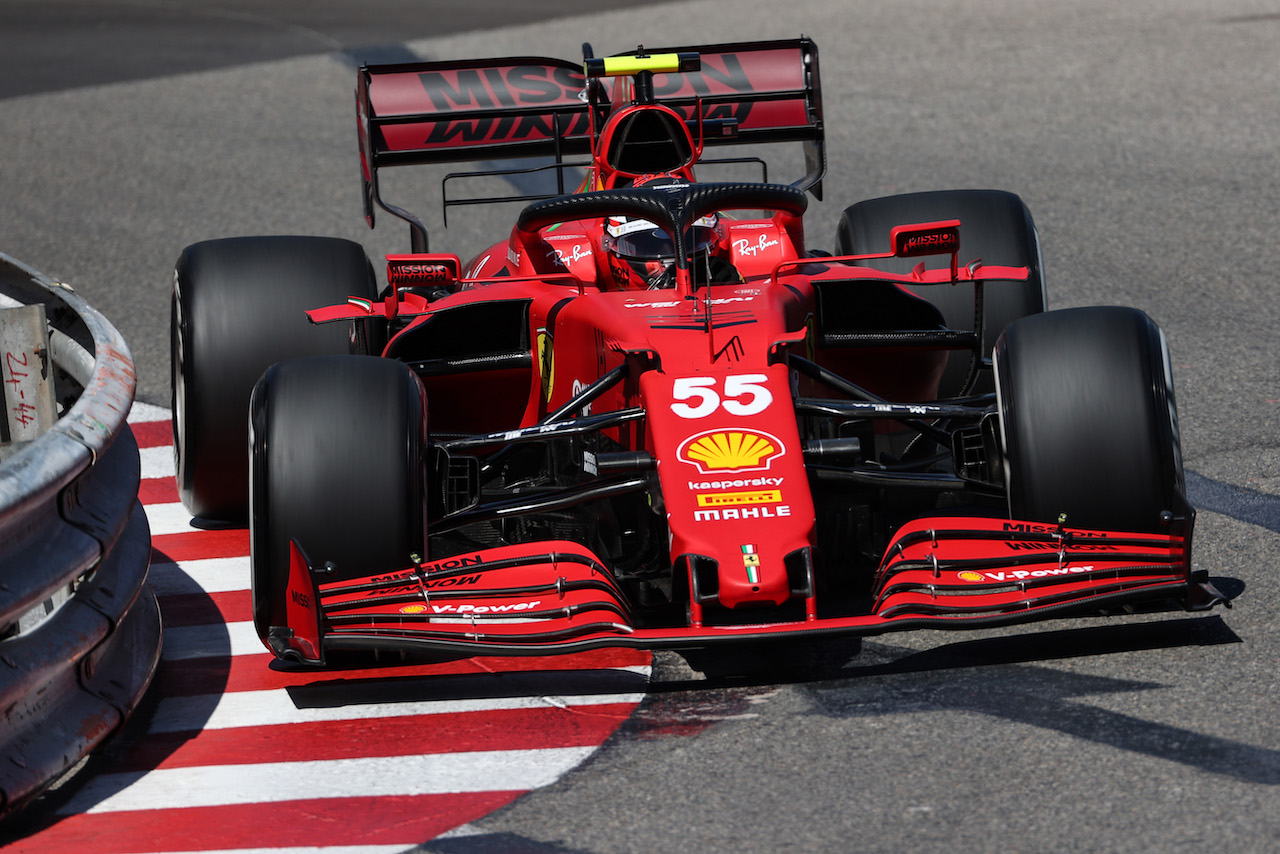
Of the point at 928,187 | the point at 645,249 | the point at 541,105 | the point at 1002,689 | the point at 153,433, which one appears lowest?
the point at 1002,689

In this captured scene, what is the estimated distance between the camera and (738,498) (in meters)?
4.71

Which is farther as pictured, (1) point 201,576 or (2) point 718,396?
(1) point 201,576

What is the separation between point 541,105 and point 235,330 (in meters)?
1.91

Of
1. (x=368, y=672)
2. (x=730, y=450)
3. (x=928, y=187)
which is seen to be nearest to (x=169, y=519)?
(x=368, y=672)

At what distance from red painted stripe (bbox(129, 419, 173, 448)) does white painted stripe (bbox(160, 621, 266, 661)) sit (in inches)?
87.3

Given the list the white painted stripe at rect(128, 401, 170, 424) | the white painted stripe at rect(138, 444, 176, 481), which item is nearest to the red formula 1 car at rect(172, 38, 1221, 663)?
the white painted stripe at rect(138, 444, 176, 481)

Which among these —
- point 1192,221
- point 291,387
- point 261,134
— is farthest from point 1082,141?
point 291,387

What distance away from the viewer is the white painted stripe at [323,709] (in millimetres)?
4781

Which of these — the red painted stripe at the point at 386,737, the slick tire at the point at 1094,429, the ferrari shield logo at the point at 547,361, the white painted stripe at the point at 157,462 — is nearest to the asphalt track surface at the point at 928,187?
the red painted stripe at the point at 386,737

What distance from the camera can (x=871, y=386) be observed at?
21.1 feet

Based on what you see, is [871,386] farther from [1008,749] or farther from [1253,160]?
[1253,160]

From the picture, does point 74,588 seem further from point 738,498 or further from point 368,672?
point 738,498

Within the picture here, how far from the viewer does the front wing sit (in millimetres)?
4469

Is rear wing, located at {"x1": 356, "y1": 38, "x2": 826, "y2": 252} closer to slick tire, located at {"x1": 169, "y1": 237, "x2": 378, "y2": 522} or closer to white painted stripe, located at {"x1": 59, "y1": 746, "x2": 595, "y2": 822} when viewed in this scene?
slick tire, located at {"x1": 169, "y1": 237, "x2": 378, "y2": 522}
